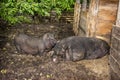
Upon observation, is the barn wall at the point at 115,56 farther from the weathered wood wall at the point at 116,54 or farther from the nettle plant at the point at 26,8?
the nettle plant at the point at 26,8

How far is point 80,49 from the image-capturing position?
496cm

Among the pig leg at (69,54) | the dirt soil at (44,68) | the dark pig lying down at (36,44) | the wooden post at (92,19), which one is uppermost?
the wooden post at (92,19)

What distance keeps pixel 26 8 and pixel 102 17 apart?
359 cm

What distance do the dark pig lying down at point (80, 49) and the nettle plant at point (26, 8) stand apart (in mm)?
3276

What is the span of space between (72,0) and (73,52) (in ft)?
15.4

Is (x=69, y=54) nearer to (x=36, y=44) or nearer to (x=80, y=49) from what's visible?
(x=80, y=49)

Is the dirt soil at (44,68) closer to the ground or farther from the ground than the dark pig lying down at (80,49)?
closer to the ground

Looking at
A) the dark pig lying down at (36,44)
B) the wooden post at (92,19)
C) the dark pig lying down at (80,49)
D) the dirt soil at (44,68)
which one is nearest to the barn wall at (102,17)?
the wooden post at (92,19)

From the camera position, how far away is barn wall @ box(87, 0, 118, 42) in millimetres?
5285

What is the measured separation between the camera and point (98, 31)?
5500mm

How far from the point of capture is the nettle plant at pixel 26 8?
7.91m

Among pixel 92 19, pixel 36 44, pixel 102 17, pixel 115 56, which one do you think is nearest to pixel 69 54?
pixel 36 44

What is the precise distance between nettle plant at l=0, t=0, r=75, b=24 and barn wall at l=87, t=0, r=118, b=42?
3233mm

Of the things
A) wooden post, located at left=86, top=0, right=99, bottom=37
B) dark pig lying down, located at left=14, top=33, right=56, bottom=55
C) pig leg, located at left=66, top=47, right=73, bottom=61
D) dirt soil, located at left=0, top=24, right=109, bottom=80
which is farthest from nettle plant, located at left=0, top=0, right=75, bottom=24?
pig leg, located at left=66, top=47, right=73, bottom=61
